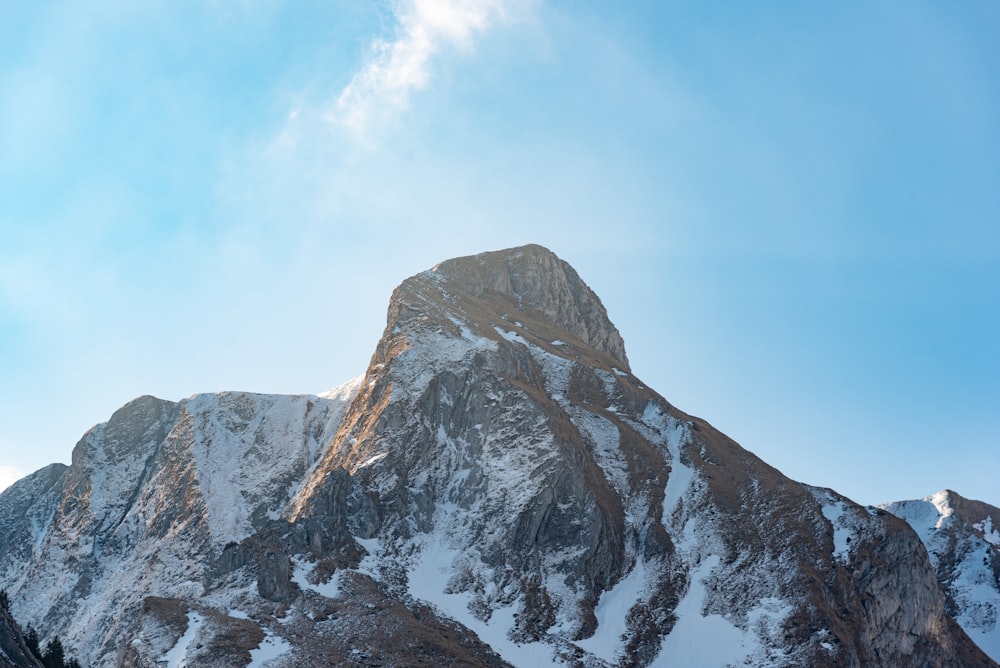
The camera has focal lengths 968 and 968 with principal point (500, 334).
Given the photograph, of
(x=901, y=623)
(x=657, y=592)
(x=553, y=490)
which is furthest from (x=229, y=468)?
(x=901, y=623)

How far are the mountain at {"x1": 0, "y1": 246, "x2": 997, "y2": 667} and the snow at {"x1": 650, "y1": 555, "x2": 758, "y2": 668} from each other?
32cm

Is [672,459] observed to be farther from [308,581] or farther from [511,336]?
[308,581]

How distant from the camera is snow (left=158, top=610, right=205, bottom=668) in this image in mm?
99688

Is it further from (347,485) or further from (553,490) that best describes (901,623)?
(347,485)

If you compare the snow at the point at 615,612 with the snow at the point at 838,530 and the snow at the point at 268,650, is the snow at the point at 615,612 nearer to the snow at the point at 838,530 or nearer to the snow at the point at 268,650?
the snow at the point at 838,530

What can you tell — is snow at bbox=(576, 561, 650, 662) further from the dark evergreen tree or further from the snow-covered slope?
the dark evergreen tree

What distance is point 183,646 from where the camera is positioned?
102 metres

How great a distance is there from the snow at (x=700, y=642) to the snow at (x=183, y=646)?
176 feet

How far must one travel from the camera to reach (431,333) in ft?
534

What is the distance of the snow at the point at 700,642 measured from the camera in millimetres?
115688

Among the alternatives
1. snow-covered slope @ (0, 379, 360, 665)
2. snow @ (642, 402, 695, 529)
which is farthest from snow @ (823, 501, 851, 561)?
snow-covered slope @ (0, 379, 360, 665)

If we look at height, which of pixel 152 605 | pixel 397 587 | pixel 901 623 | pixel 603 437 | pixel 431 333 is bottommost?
pixel 152 605

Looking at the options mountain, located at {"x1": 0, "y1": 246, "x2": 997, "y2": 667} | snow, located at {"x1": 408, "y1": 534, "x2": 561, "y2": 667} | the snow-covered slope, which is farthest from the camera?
the snow-covered slope

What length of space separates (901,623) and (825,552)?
12.8 m
